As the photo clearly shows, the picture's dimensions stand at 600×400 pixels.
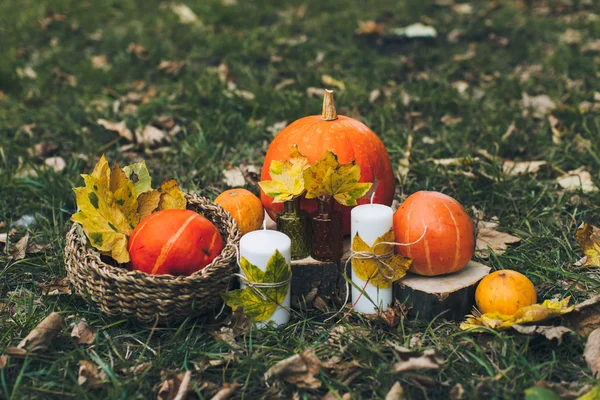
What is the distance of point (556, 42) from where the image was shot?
5.84 m

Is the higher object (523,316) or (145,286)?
(145,286)

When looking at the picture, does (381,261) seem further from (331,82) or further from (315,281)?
(331,82)

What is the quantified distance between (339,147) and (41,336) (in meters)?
1.37

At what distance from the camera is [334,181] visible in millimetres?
2510

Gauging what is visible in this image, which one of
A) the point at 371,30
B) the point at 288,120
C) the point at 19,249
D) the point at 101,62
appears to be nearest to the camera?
the point at 19,249

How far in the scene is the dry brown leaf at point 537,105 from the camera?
14.9ft

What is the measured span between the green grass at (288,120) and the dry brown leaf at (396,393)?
0.25 ft

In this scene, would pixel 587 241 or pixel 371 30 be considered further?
→ pixel 371 30

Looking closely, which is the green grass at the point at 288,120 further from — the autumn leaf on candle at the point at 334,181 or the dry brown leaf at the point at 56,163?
the autumn leaf on candle at the point at 334,181

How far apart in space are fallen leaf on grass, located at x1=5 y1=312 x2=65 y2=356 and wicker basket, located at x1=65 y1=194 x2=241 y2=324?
0.17 meters

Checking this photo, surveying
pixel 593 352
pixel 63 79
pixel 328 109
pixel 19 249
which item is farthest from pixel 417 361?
pixel 63 79

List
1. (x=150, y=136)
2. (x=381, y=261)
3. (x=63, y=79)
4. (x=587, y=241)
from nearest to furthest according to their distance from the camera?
(x=381, y=261), (x=587, y=241), (x=150, y=136), (x=63, y=79)

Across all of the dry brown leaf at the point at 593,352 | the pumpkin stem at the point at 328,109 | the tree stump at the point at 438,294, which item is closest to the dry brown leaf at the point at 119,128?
the pumpkin stem at the point at 328,109

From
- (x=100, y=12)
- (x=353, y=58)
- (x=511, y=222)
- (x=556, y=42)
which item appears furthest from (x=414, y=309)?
(x=100, y=12)
